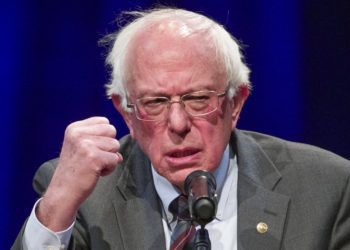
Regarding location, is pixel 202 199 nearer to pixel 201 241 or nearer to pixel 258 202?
pixel 201 241

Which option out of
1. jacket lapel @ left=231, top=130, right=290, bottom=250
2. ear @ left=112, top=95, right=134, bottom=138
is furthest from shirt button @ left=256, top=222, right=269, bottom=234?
ear @ left=112, top=95, right=134, bottom=138

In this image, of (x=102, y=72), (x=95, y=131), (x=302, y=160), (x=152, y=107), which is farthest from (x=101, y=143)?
(x=102, y=72)

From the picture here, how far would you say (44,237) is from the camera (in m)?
2.60

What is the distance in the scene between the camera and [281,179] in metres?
2.91

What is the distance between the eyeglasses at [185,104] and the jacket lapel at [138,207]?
1.06ft

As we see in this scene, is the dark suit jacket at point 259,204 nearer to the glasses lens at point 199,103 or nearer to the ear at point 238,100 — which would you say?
the ear at point 238,100

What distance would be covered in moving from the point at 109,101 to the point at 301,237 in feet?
4.21

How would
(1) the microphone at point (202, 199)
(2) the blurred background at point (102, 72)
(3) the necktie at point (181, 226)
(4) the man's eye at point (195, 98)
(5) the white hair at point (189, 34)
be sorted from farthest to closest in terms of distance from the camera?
(2) the blurred background at point (102, 72)
(5) the white hair at point (189, 34)
(4) the man's eye at point (195, 98)
(3) the necktie at point (181, 226)
(1) the microphone at point (202, 199)

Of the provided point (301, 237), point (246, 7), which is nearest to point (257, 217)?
point (301, 237)

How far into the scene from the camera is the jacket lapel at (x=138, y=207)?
9.10 feet

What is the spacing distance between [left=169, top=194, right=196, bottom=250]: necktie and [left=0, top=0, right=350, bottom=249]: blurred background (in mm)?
927

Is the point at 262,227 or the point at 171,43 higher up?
the point at 171,43

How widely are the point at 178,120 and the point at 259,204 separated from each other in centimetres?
46

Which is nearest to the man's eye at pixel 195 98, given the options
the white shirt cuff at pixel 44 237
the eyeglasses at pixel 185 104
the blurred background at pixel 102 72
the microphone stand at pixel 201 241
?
the eyeglasses at pixel 185 104
